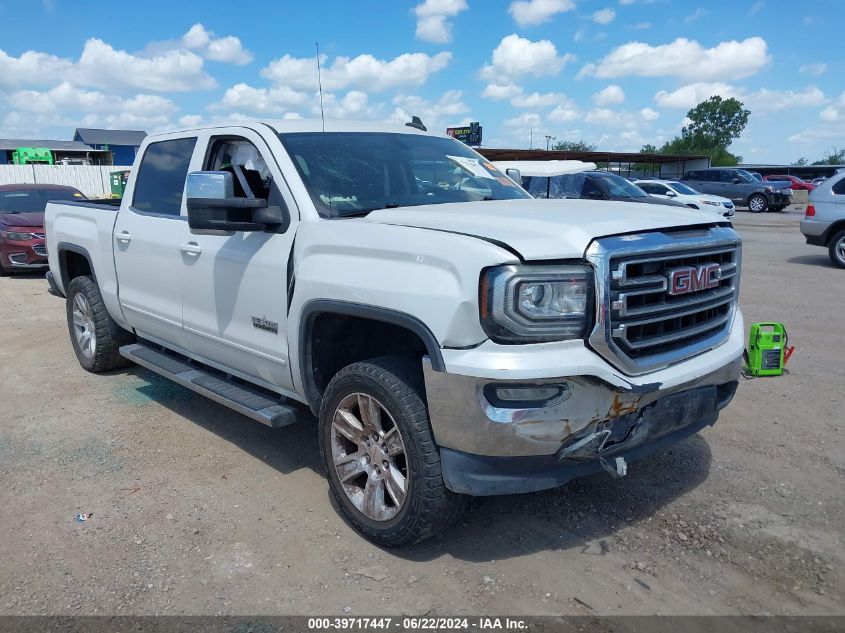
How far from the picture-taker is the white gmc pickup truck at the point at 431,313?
9.20 feet

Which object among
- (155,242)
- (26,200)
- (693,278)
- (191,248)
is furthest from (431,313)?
(26,200)

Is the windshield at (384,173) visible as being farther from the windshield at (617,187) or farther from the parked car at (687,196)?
the parked car at (687,196)

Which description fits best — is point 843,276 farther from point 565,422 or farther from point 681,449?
point 565,422

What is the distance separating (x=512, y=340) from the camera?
2.78 m

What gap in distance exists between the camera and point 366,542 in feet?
11.4

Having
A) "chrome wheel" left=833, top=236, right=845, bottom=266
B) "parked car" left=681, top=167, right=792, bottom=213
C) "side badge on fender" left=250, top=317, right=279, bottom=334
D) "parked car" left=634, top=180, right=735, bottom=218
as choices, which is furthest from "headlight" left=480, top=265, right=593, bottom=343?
"parked car" left=681, top=167, right=792, bottom=213

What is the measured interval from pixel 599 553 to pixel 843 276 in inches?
407

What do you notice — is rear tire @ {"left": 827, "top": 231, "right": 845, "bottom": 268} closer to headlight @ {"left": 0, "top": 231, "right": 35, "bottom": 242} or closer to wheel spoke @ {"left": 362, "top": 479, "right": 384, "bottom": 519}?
wheel spoke @ {"left": 362, "top": 479, "right": 384, "bottom": 519}

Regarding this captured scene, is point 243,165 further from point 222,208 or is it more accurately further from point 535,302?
point 535,302

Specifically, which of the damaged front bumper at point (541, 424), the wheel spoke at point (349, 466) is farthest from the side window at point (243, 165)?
the damaged front bumper at point (541, 424)

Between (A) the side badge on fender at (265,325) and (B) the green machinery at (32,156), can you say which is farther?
→ (B) the green machinery at (32,156)

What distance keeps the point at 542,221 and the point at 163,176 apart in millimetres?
3184

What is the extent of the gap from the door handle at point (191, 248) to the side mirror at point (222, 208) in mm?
553

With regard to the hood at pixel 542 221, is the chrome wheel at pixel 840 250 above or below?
below
